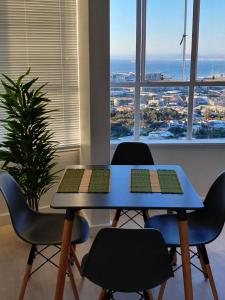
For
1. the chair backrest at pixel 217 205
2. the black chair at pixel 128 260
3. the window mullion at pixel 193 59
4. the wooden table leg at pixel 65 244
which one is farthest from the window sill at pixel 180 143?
the black chair at pixel 128 260

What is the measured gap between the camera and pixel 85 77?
2.99 m

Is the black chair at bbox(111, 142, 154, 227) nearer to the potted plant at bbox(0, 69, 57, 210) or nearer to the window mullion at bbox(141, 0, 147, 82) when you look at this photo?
the potted plant at bbox(0, 69, 57, 210)

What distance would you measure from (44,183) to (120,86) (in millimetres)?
1379

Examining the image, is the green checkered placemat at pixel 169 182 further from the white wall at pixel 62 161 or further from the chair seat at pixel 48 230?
the white wall at pixel 62 161

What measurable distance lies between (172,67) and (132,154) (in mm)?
1288

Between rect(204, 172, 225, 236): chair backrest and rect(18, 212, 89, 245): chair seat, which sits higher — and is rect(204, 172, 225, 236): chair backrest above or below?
above

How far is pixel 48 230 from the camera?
217 centimetres

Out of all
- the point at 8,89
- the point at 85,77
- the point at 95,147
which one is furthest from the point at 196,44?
the point at 8,89

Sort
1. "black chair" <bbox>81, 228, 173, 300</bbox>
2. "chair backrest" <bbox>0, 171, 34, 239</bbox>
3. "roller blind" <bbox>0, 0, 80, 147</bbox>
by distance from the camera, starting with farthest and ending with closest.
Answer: "roller blind" <bbox>0, 0, 80, 147</bbox> < "chair backrest" <bbox>0, 171, 34, 239</bbox> < "black chair" <bbox>81, 228, 173, 300</bbox>

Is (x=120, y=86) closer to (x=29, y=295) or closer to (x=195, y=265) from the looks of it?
(x=195, y=265)

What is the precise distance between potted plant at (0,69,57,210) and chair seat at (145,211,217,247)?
40.4 inches

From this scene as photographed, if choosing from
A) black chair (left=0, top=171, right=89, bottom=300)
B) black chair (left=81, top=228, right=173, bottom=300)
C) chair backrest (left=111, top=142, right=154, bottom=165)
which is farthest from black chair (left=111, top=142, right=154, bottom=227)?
black chair (left=81, top=228, right=173, bottom=300)

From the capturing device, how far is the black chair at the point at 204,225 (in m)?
2.05

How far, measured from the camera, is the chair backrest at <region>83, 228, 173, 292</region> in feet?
4.52
